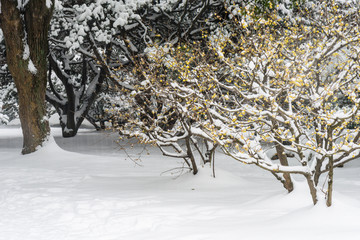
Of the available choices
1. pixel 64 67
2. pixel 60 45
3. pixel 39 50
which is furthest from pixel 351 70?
pixel 64 67

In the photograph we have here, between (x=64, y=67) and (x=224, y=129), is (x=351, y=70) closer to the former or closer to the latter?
(x=224, y=129)

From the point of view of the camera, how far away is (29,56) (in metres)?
12.3

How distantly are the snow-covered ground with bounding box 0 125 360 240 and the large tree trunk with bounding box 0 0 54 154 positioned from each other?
5.75 feet

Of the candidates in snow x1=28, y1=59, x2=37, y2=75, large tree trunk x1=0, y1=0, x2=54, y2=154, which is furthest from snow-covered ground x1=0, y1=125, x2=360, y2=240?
snow x1=28, y1=59, x2=37, y2=75

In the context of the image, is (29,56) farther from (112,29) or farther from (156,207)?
(156,207)

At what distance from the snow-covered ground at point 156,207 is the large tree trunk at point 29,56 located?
175cm

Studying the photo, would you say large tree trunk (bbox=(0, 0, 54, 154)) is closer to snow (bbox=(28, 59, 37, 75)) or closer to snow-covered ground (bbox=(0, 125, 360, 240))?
snow (bbox=(28, 59, 37, 75))

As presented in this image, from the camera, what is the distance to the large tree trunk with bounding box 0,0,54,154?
12023 millimetres

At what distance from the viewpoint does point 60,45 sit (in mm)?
15062

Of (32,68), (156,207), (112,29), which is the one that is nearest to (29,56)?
(32,68)

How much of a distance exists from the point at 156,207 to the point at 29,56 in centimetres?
742

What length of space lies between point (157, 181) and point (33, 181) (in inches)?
102

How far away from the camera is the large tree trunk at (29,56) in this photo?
39.4 feet

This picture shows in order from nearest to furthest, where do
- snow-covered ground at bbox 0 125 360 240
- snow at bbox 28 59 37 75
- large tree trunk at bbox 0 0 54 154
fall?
snow-covered ground at bbox 0 125 360 240
large tree trunk at bbox 0 0 54 154
snow at bbox 28 59 37 75
